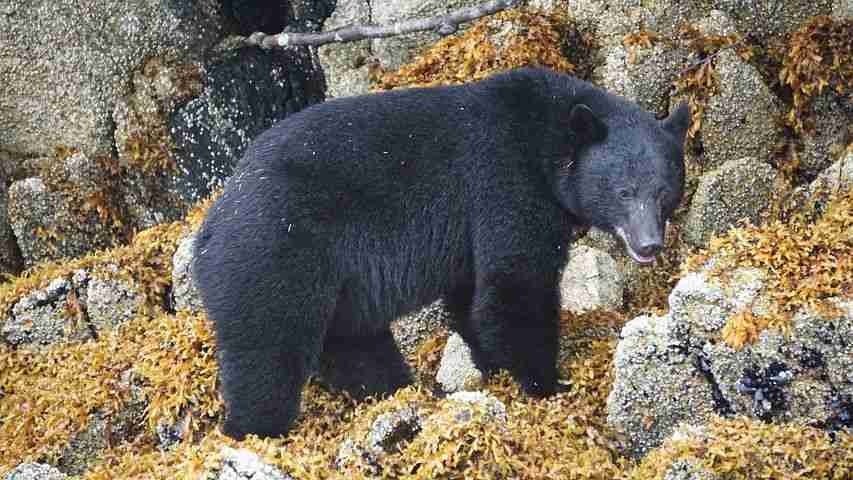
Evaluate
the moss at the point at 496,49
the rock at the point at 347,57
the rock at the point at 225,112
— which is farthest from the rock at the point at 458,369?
the rock at the point at 225,112

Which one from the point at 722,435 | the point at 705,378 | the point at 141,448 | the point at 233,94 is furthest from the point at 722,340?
the point at 233,94

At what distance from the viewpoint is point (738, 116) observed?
8.04 m

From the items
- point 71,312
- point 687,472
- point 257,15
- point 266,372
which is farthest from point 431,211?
point 257,15

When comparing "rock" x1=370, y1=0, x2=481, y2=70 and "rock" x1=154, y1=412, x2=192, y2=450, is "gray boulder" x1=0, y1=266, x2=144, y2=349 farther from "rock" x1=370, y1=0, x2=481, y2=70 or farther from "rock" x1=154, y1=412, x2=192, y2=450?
"rock" x1=370, y1=0, x2=481, y2=70

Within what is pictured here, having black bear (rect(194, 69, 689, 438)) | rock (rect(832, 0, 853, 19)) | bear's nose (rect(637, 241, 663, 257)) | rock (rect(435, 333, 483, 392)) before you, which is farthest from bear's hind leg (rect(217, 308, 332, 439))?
rock (rect(832, 0, 853, 19))

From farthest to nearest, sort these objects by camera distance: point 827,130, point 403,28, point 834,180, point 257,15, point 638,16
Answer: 1. point 257,15
2. point 403,28
3. point 638,16
4. point 827,130
5. point 834,180

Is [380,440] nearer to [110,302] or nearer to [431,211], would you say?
[431,211]

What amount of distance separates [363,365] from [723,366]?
86.7 inches

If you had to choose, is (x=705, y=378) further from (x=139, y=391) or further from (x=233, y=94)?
(x=233, y=94)

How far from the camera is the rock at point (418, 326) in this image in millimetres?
7727

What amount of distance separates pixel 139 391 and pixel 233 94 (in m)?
3.16

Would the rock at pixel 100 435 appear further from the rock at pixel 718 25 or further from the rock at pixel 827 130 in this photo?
the rock at pixel 827 130

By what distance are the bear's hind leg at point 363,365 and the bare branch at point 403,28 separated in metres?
2.71

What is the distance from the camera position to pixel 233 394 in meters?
6.07
